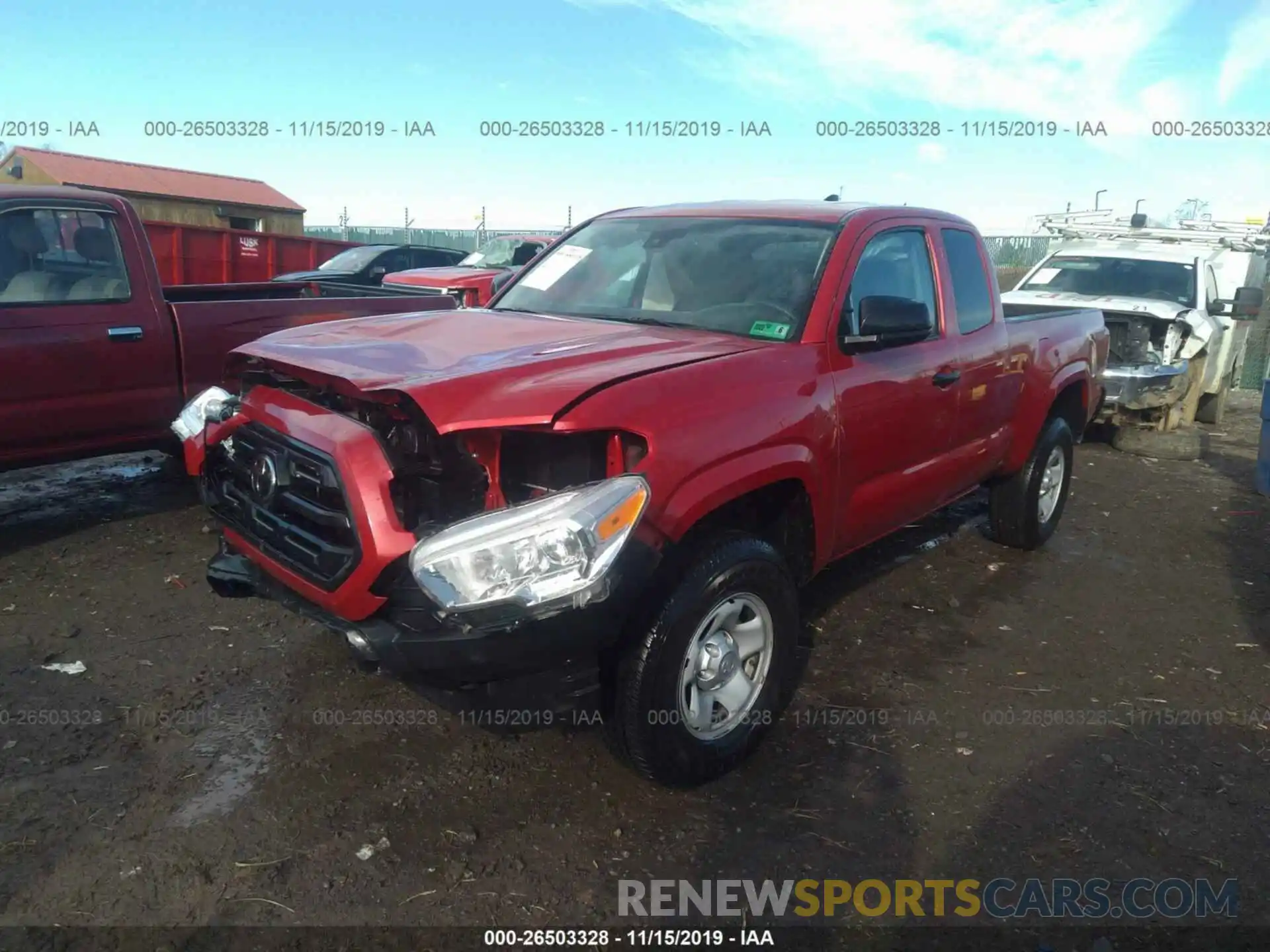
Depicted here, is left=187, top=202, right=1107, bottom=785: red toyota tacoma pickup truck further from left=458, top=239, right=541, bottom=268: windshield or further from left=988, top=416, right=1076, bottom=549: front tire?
left=458, top=239, right=541, bottom=268: windshield

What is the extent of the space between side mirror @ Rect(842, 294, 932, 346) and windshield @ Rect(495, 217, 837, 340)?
22 centimetres

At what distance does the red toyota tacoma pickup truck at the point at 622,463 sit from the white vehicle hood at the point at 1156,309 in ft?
18.2

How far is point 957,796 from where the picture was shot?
3215 millimetres

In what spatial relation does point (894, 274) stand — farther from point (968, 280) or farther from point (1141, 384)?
point (1141, 384)

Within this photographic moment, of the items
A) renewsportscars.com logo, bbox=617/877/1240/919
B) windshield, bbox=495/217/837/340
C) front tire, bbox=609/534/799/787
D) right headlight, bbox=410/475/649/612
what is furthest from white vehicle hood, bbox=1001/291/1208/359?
right headlight, bbox=410/475/649/612

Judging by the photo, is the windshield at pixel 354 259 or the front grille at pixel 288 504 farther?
the windshield at pixel 354 259

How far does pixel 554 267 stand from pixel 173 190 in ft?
82.9

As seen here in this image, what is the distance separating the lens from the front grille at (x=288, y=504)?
108 inches

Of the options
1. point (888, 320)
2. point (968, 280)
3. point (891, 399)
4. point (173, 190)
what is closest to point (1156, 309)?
point (968, 280)

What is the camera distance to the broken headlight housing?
3404mm

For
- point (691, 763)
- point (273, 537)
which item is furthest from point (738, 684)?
point (273, 537)

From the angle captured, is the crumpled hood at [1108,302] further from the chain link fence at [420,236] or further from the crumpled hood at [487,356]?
the chain link fence at [420,236]

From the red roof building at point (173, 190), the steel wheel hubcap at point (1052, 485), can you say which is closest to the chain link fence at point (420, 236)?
the red roof building at point (173, 190)

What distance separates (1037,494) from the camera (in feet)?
18.4
